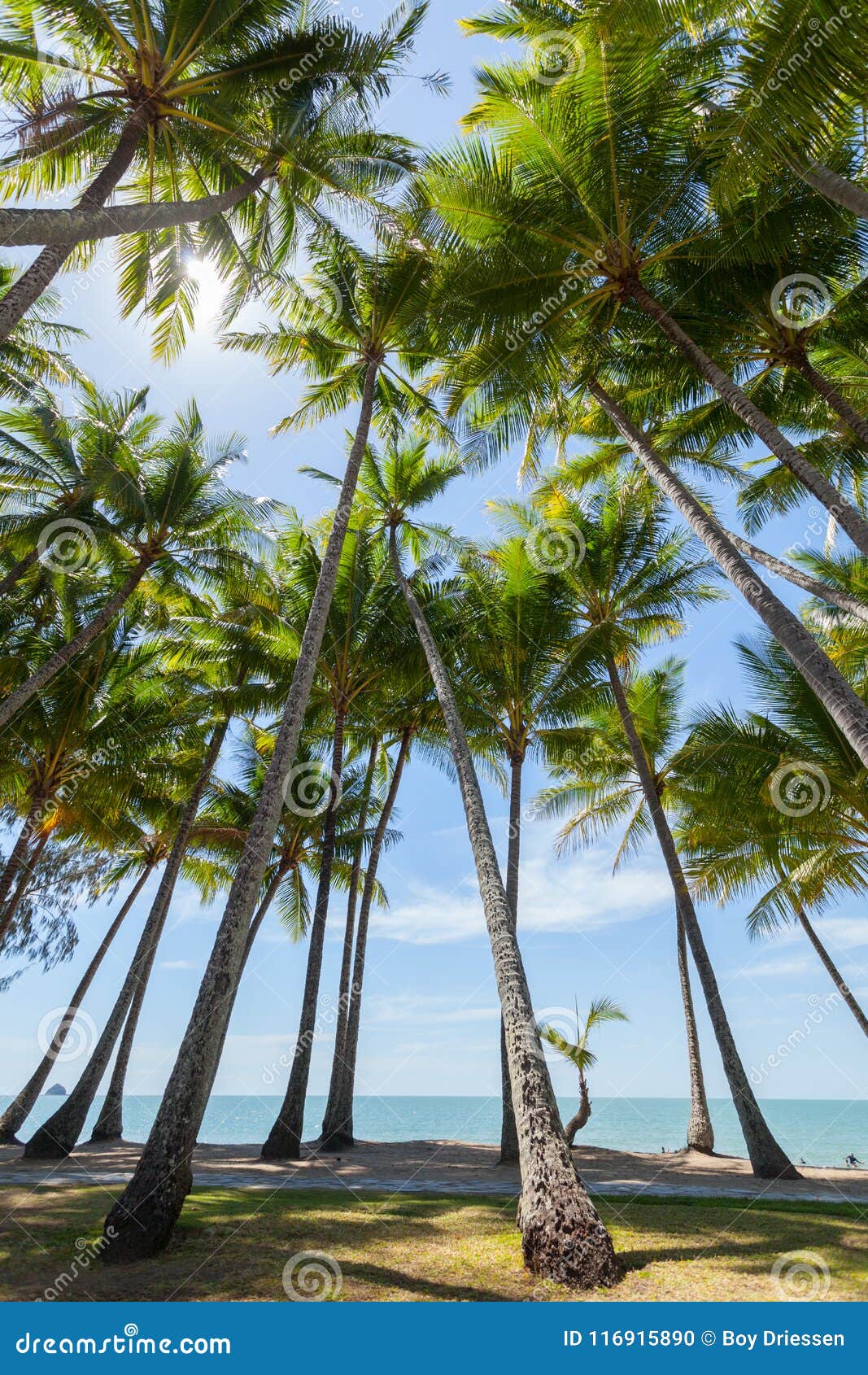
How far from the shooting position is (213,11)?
26.1 feet

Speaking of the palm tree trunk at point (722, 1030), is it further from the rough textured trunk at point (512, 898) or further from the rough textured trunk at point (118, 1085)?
the rough textured trunk at point (118, 1085)

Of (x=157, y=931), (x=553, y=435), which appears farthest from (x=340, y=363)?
(x=157, y=931)

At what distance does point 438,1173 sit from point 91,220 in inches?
526

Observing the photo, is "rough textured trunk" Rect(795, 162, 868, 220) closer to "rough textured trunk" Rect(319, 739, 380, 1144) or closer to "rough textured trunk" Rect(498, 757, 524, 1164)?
"rough textured trunk" Rect(498, 757, 524, 1164)

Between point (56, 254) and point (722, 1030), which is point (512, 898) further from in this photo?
point (56, 254)

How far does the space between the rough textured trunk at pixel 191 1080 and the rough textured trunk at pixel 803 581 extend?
6.12 metres

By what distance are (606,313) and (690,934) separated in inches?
413

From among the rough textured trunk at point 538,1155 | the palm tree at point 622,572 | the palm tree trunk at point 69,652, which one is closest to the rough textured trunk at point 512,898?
the palm tree at point 622,572

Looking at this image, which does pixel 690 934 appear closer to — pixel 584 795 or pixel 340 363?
pixel 584 795

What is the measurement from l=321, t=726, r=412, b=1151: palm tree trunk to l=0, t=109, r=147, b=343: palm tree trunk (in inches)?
472

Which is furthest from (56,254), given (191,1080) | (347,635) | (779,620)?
(347,635)

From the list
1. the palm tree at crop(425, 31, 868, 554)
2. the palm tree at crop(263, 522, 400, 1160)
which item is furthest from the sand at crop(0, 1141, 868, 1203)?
the palm tree at crop(425, 31, 868, 554)

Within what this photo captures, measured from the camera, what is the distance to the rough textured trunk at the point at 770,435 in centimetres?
784

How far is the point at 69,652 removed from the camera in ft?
42.1
